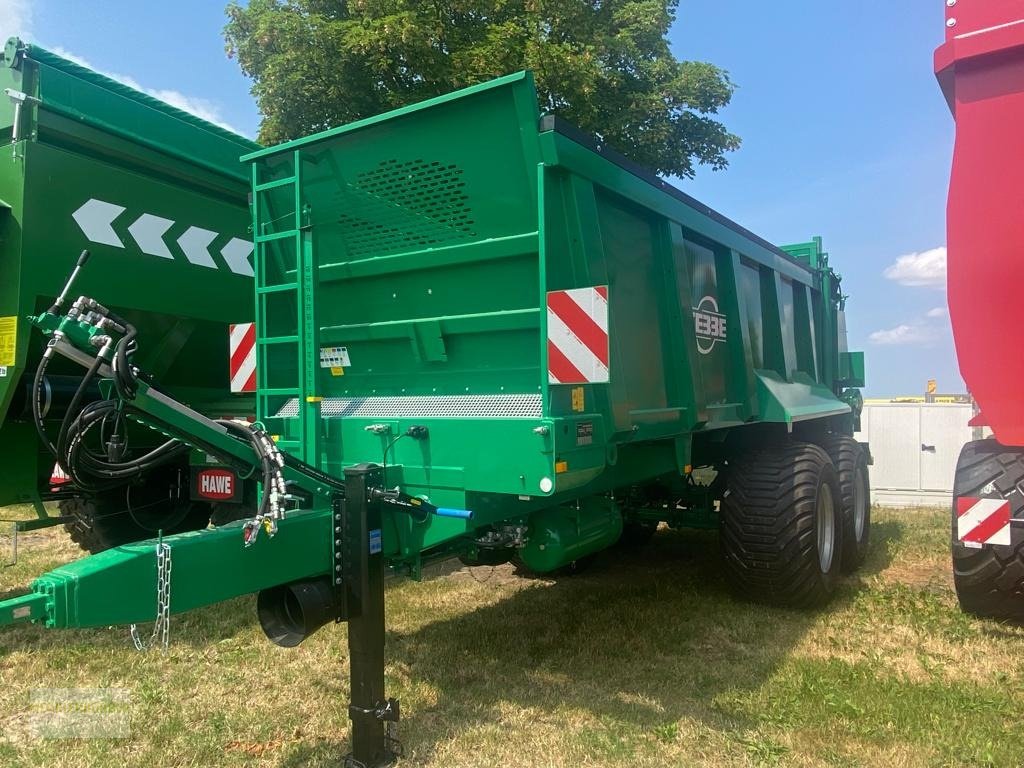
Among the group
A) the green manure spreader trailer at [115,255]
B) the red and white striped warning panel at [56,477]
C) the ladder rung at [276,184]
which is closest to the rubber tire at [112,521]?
the green manure spreader trailer at [115,255]

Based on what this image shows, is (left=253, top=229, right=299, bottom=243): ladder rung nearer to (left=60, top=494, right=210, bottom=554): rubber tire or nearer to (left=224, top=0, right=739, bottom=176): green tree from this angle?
(left=60, top=494, right=210, bottom=554): rubber tire

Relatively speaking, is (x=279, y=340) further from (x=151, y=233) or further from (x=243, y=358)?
(x=151, y=233)

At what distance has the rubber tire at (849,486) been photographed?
224 inches

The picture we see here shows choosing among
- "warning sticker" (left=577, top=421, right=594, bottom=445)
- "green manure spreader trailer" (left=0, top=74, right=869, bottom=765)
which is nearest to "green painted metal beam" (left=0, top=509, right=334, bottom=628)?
"green manure spreader trailer" (left=0, top=74, right=869, bottom=765)

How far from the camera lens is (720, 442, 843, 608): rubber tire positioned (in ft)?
14.9

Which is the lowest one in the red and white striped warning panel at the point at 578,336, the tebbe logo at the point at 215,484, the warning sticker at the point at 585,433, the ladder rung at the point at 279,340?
the tebbe logo at the point at 215,484

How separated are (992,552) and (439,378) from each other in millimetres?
3187

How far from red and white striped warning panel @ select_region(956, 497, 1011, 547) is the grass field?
1.97 ft

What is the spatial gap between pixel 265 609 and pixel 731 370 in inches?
120

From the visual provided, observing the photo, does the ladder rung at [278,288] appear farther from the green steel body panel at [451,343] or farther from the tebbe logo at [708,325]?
the tebbe logo at [708,325]

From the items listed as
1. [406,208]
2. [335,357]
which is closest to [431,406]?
[335,357]

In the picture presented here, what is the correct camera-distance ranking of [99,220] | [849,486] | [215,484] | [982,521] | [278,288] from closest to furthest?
[215,484]
[278,288]
[982,521]
[99,220]
[849,486]

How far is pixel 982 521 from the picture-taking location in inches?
157

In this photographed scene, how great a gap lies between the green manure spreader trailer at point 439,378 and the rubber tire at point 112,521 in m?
1.41
